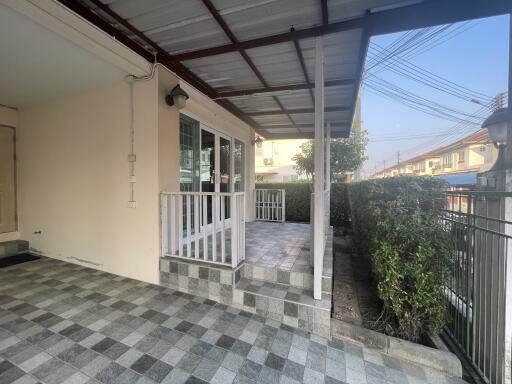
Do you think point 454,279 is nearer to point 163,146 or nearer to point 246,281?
point 246,281

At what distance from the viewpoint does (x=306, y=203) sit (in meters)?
7.18

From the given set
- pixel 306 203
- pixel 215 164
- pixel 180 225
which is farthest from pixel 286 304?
pixel 306 203

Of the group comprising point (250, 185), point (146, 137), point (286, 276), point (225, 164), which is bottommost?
point (286, 276)

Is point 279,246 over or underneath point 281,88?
underneath

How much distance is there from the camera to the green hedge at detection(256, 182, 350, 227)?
6.96m

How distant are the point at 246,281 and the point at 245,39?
2.76 metres

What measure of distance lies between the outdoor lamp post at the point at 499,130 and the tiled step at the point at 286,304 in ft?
6.81

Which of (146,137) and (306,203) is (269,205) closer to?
(306,203)

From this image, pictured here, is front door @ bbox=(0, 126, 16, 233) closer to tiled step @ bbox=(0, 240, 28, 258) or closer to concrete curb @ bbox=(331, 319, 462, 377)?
tiled step @ bbox=(0, 240, 28, 258)

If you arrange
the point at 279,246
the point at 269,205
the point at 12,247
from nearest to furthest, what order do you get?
the point at 279,246
the point at 12,247
the point at 269,205

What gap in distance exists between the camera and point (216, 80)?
353cm

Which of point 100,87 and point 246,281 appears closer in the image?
point 246,281

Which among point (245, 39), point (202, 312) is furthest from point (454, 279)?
point (245, 39)

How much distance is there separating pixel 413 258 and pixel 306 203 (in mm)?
5165
